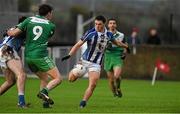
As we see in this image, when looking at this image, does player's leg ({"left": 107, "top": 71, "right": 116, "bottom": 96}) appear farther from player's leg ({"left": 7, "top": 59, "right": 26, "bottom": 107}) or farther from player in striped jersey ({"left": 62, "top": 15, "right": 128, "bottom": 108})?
player's leg ({"left": 7, "top": 59, "right": 26, "bottom": 107})

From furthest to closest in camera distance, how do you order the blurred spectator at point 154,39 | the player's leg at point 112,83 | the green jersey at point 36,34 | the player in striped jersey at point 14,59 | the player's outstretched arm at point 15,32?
the blurred spectator at point 154,39 < the player's leg at point 112,83 < the player in striped jersey at point 14,59 < the green jersey at point 36,34 < the player's outstretched arm at point 15,32

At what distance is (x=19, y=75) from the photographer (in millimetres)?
19469

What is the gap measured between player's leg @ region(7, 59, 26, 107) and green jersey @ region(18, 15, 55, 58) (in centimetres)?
40

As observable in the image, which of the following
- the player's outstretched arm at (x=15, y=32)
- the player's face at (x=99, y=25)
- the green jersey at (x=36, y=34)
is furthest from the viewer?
the player's face at (x=99, y=25)

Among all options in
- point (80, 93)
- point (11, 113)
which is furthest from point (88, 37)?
point (80, 93)

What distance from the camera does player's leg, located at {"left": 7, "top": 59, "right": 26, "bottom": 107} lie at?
19.4 meters

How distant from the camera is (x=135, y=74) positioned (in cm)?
3825

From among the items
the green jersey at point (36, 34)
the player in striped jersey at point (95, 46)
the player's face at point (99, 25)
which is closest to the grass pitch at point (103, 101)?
the player in striped jersey at point (95, 46)

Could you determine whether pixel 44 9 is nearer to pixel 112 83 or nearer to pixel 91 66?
pixel 91 66

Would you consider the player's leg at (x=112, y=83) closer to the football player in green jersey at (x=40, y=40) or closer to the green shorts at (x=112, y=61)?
the green shorts at (x=112, y=61)

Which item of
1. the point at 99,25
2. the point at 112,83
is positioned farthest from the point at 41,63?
the point at 112,83

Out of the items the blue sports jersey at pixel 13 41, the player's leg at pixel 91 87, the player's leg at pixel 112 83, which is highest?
the blue sports jersey at pixel 13 41

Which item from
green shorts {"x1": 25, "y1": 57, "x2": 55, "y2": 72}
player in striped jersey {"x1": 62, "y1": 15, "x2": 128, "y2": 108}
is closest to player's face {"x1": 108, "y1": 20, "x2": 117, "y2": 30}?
player in striped jersey {"x1": 62, "y1": 15, "x2": 128, "y2": 108}

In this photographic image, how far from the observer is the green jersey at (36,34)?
19.3m
